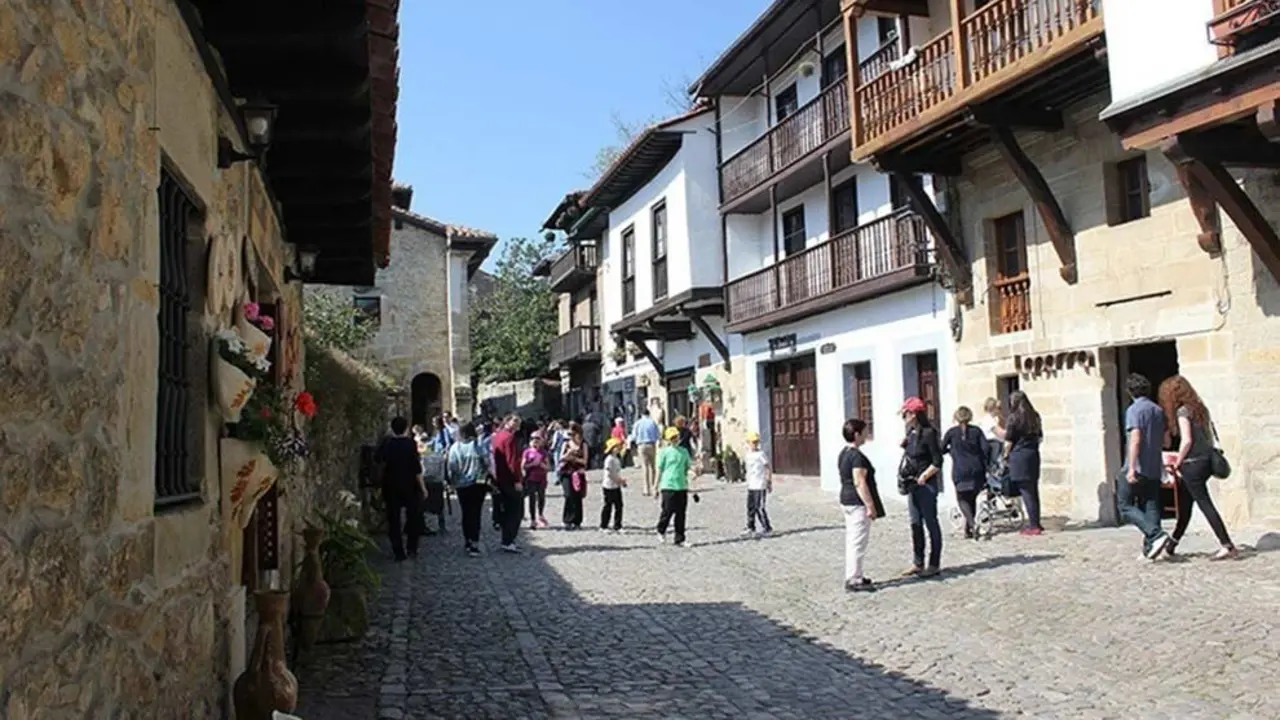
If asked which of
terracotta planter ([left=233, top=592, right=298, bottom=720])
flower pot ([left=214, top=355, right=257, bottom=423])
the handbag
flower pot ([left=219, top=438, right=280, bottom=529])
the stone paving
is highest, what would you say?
flower pot ([left=214, top=355, right=257, bottom=423])

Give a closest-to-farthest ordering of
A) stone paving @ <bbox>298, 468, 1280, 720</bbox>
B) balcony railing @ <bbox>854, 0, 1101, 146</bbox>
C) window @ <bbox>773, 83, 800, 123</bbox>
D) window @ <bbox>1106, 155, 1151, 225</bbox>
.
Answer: stone paving @ <bbox>298, 468, 1280, 720</bbox> → balcony railing @ <bbox>854, 0, 1101, 146</bbox> → window @ <bbox>1106, 155, 1151, 225</bbox> → window @ <bbox>773, 83, 800, 123</bbox>

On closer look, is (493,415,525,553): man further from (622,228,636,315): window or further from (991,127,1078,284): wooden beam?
(622,228,636,315): window

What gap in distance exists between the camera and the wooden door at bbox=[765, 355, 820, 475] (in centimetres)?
2088

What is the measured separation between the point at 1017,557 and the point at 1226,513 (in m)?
2.27

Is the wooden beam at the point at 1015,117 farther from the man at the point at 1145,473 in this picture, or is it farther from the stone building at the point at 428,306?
the stone building at the point at 428,306

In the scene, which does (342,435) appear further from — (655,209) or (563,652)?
(655,209)

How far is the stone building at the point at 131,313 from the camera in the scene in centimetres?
237

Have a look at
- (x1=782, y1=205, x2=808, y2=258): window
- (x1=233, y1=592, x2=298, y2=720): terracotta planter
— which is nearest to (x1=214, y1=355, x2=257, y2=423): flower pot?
(x1=233, y1=592, x2=298, y2=720): terracotta planter

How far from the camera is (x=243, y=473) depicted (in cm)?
442

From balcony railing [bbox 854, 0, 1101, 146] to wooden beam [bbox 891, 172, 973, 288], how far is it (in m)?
0.89

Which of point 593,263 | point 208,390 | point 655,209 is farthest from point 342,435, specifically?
point 593,263

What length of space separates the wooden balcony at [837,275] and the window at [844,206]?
0.78 m

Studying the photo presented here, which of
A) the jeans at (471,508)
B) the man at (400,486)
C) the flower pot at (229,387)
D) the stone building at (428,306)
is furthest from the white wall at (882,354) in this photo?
the stone building at (428,306)

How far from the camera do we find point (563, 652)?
7.50 m
